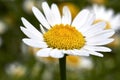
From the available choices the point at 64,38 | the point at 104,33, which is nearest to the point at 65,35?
the point at 64,38

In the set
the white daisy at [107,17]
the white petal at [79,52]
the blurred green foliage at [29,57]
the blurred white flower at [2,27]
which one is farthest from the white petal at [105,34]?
the blurred white flower at [2,27]

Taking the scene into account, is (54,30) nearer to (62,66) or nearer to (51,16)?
(51,16)

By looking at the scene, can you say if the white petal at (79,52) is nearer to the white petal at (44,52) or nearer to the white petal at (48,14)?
the white petal at (44,52)

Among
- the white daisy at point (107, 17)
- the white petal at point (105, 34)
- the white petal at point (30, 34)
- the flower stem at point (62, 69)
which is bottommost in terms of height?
the flower stem at point (62, 69)

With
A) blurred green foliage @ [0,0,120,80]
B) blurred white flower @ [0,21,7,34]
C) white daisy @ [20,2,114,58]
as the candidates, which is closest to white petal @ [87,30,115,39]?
white daisy @ [20,2,114,58]

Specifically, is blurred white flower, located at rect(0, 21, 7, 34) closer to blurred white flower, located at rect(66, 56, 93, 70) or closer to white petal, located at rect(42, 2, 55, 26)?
blurred white flower, located at rect(66, 56, 93, 70)

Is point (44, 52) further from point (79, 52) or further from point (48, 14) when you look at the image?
point (48, 14)
